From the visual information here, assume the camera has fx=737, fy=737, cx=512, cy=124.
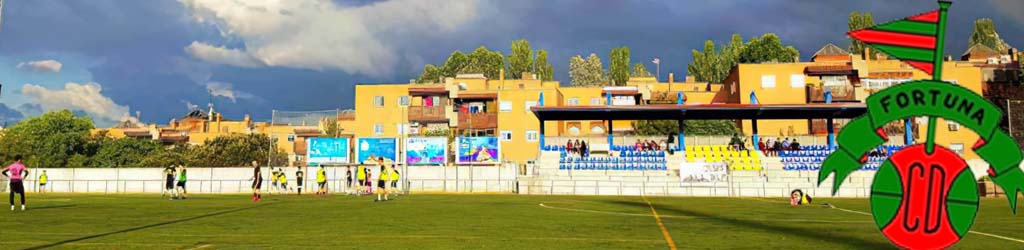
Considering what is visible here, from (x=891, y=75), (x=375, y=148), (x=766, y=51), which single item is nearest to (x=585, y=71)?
(x=766, y=51)

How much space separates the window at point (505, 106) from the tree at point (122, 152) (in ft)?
144

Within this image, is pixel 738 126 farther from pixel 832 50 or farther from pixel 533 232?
pixel 533 232

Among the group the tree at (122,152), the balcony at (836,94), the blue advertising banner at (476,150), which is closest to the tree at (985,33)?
the balcony at (836,94)

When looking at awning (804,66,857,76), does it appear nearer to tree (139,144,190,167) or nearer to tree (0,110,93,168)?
tree (139,144,190,167)

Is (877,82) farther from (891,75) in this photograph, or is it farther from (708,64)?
(708,64)

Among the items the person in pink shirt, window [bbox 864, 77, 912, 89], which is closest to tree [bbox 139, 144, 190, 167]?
the person in pink shirt

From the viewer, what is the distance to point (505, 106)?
78000 mm

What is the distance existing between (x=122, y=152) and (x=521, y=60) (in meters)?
55.6

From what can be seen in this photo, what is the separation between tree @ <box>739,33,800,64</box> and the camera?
95312mm

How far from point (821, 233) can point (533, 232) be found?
620 cm

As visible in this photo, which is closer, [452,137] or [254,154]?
[452,137]

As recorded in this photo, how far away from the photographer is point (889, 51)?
7.36m

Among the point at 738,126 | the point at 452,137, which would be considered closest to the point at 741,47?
the point at 738,126

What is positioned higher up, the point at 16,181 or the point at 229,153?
the point at 229,153
